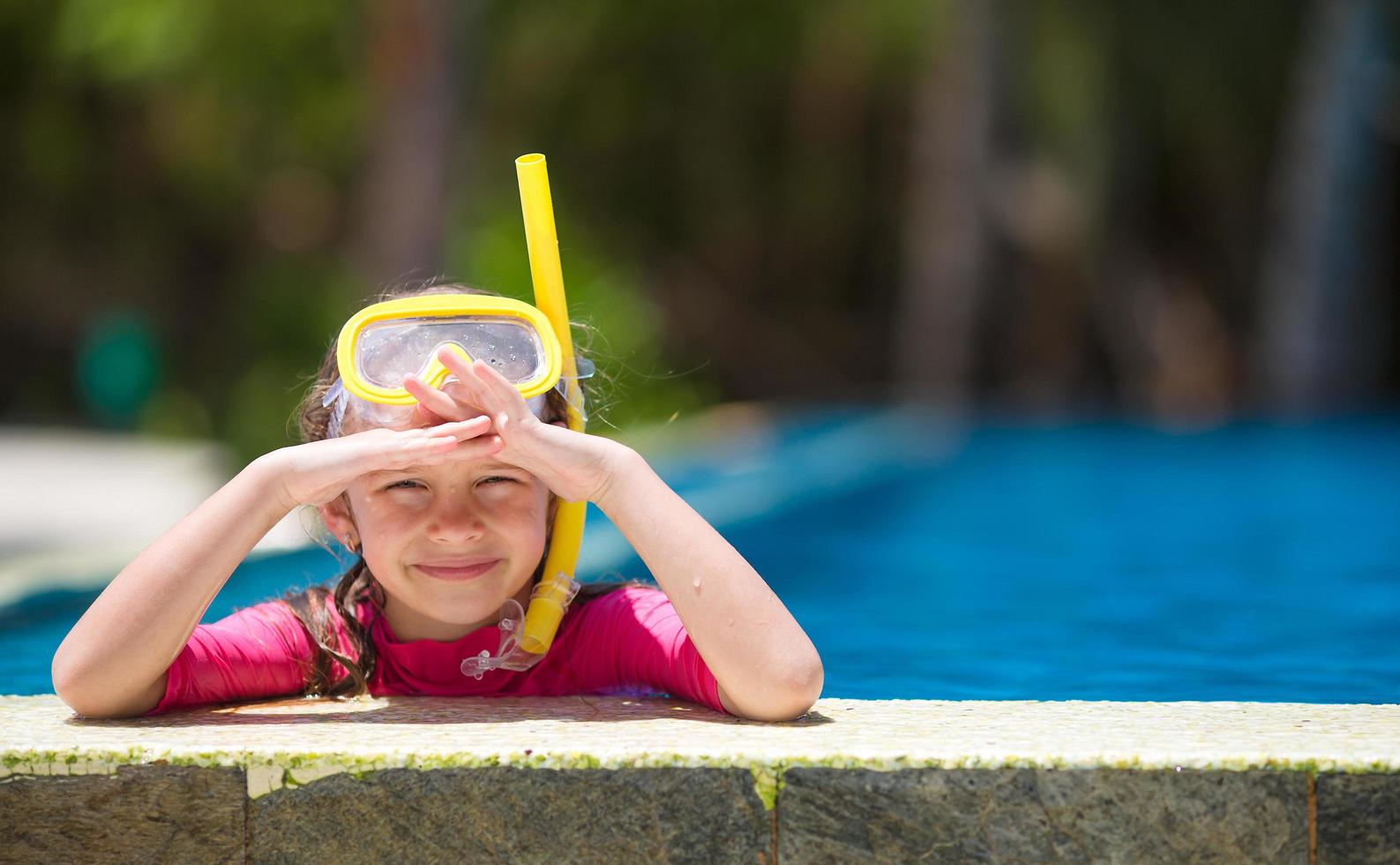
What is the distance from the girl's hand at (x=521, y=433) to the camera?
2191 mm

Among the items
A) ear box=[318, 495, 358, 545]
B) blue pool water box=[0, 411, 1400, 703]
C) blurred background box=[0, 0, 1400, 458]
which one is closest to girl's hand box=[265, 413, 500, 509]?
ear box=[318, 495, 358, 545]

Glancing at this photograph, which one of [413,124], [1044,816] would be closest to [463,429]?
[1044,816]

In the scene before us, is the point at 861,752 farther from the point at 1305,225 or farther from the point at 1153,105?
the point at 1153,105

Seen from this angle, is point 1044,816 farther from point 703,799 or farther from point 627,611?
point 627,611

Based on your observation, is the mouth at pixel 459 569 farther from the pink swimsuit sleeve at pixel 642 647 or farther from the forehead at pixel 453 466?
the pink swimsuit sleeve at pixel 642 647

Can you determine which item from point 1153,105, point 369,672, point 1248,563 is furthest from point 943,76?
point 369,672

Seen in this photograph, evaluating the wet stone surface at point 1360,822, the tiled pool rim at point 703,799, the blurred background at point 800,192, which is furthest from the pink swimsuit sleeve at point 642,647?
the blurred background at point 800,192

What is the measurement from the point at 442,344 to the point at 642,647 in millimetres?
600

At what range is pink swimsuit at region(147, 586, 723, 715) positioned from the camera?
8.16 ft

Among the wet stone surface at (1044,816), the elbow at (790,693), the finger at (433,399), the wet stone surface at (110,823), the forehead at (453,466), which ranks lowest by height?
the wet stone surface at (110,823)

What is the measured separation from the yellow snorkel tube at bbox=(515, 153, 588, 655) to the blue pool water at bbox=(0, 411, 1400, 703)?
671mm

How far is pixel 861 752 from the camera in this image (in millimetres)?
2014

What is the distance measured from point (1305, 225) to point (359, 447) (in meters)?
14.2

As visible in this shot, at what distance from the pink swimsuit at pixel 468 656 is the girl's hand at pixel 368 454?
37cm
